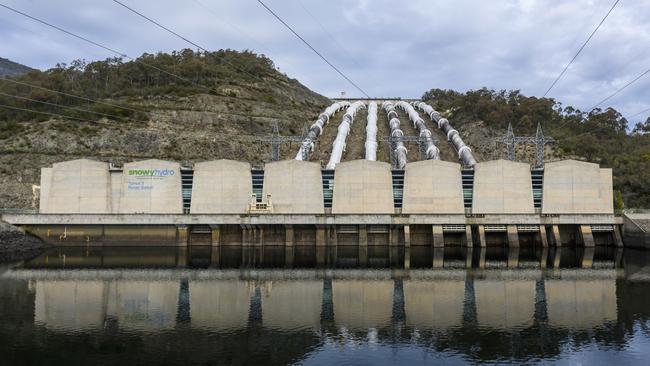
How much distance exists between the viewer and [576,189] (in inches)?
1977

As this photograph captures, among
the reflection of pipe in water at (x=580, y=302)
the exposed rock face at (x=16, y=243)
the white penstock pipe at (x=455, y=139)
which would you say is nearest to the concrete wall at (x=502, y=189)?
the white penstock pipe at (x=455, y=139)

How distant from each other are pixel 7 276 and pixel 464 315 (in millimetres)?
27141

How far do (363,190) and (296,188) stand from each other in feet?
20.9

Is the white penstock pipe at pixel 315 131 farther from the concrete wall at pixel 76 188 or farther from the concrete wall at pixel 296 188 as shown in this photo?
the concrete wall at pixel 76 188

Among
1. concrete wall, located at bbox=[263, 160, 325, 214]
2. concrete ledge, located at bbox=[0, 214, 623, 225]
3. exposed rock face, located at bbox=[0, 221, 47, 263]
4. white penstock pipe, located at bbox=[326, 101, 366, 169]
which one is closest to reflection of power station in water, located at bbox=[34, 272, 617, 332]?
concrete ledge, located at bbox=[0, 214, 623, 225]

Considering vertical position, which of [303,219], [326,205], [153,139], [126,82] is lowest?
[303,219]

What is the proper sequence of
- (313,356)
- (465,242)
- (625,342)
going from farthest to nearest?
(465,242), (625,342), (313,356)

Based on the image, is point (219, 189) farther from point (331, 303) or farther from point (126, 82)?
point (126, 82)

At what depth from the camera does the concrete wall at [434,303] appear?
21.8 m

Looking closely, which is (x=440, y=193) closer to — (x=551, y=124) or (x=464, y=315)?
(x=464, y=315)

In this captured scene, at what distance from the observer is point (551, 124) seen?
338 ft

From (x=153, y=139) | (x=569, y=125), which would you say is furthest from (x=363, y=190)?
(x=569, y=125)

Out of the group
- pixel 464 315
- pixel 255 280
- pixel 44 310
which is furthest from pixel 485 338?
pixel 44 310

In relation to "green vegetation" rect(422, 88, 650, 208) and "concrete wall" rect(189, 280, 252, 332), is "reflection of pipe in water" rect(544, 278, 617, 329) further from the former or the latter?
"green vegetation" rect(422, 88, 650, 208)
